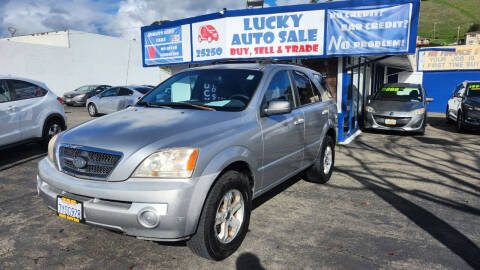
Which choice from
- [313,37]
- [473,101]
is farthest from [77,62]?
[473,101]

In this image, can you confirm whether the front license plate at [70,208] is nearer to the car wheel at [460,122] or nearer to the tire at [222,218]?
the tire at [222,218]

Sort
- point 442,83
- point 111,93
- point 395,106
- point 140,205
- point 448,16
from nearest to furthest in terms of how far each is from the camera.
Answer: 1. point 140,205
2. point 395,106
3. point 111,93
4. point 442,83
5. point 448,16

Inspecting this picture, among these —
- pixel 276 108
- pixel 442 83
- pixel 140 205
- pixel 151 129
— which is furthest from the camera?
pixel 442 83

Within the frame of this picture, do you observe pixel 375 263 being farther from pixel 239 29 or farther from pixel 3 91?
pixel 239 29

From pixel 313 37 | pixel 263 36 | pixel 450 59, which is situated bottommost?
pixel 450 59

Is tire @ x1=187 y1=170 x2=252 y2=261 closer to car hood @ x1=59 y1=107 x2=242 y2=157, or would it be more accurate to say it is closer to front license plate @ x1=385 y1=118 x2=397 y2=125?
car hood @ x1=59 y1=107 x2=242 y2=157

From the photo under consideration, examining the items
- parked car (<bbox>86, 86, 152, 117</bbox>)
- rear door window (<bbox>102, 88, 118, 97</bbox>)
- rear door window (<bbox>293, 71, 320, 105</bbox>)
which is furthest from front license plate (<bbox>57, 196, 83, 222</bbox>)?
rear door window (<bbox>102, 88, 118, 97</bbox>)

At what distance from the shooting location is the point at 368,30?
26.6ft

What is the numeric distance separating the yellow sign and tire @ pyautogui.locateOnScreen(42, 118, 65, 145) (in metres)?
18.8

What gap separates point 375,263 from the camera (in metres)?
3.15

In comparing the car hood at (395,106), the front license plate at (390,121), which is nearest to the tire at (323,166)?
the front license plate at (390,121)

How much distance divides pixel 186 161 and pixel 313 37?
23.0 ft

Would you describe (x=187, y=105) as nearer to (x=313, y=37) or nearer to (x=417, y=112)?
(x=313, y=37)

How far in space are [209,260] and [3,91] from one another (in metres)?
5.76
